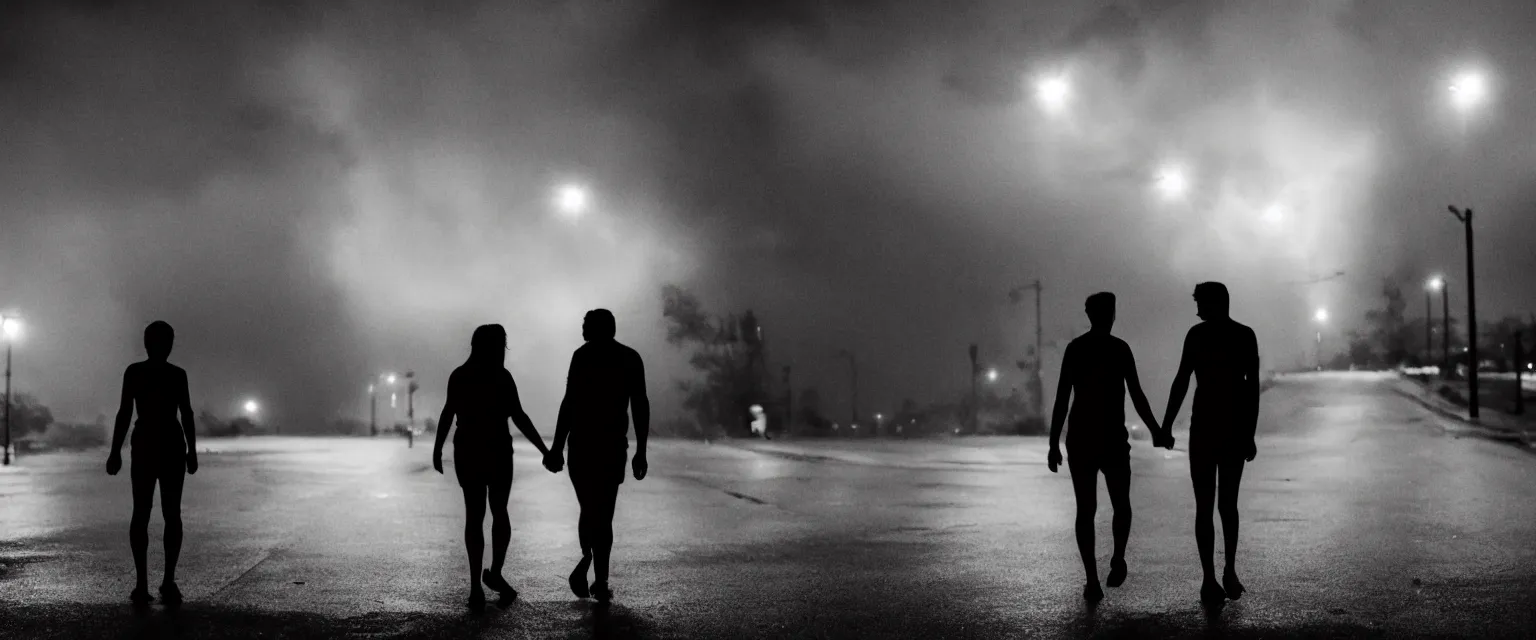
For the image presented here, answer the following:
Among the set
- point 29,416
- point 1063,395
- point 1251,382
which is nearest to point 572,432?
point 1063,395

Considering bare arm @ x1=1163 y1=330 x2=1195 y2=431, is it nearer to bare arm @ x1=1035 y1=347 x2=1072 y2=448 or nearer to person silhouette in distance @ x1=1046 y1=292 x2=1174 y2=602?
person silhouette in distance @ x1=1046 y1=292 x2=1174 y2=602

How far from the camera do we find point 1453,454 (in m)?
24.4

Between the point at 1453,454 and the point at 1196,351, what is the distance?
20.1 meters

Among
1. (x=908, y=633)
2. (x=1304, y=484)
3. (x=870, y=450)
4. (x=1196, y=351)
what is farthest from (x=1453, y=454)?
(x=908, y=633)

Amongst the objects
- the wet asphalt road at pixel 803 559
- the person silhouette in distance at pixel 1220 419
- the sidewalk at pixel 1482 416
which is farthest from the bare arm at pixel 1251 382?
the sidewalk at pixel 1482 416

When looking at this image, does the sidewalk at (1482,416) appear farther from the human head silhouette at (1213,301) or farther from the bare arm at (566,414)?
the bare arm at (566,414)

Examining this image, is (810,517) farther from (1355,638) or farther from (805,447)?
(805,447)

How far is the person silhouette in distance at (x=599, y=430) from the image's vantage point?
779 centimetres

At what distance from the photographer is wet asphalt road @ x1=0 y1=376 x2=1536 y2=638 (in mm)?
6980

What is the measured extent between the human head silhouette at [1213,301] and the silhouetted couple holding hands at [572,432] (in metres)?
3.54

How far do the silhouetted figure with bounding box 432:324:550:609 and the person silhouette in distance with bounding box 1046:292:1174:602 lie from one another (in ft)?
11.0

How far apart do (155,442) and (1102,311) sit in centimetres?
599

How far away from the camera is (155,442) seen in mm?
7730

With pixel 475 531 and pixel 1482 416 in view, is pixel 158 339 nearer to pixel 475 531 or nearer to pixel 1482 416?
pixel 475 531
